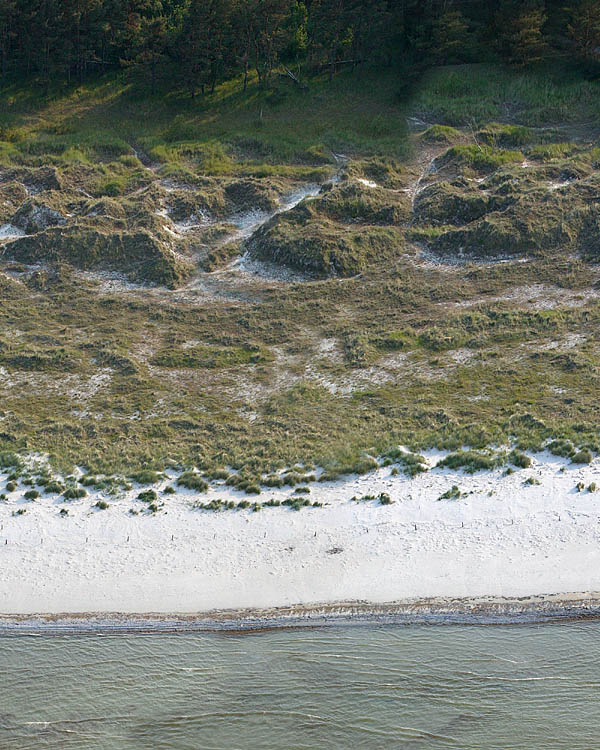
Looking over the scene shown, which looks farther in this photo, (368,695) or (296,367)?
(296,367)

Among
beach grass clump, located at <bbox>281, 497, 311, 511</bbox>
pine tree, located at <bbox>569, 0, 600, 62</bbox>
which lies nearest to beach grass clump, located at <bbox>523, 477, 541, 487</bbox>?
beach grass clump, located at <bbox>281, 497, 311, 511</bbox>

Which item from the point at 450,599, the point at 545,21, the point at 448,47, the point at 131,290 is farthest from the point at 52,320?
the point at 545,21

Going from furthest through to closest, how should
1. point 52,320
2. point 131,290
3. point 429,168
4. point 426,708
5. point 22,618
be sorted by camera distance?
point 429,168
point 131,290
point 52,320
point 22,618
point 426,708

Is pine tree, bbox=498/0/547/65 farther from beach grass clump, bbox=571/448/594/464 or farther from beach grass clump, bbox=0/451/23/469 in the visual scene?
beach grass clump, bbox=0/451/23/469

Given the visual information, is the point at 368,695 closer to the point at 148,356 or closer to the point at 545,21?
the point at 148,356

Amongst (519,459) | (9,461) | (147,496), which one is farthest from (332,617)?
(9,461)

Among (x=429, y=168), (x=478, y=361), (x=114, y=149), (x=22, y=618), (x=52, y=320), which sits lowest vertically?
(x=22, y=618)
